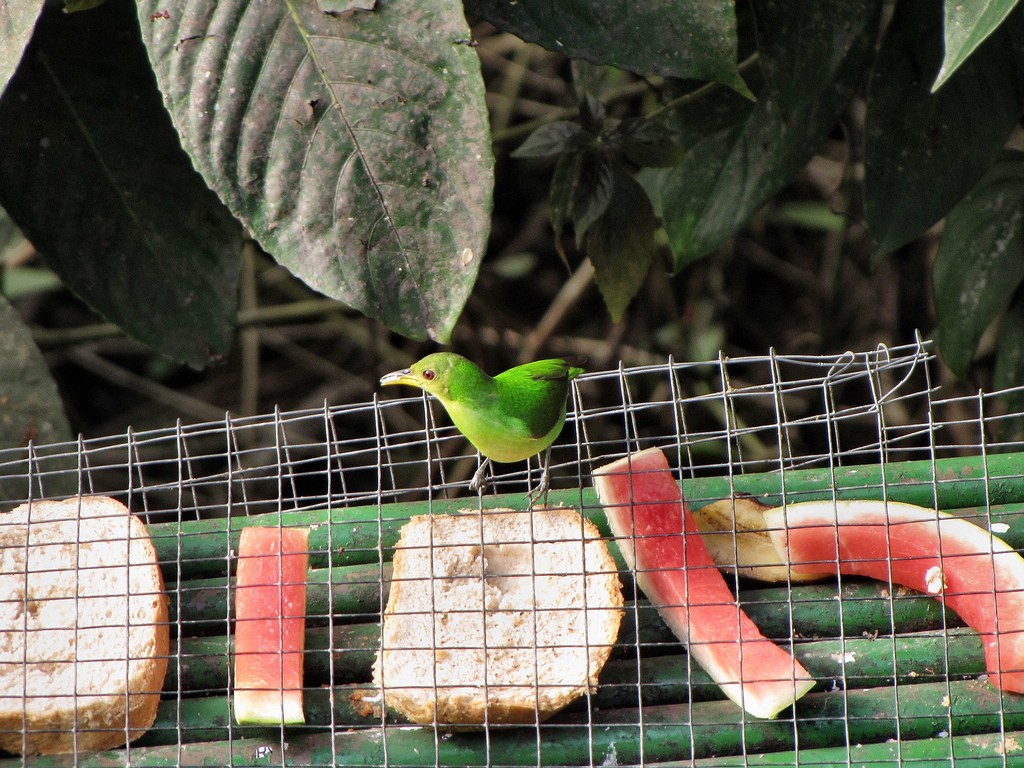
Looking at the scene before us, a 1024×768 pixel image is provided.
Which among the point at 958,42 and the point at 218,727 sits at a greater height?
the point at 958,42

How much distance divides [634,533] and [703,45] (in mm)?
866

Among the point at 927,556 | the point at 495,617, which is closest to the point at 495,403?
the point at 495,617

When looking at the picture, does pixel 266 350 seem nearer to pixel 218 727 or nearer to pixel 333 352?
pixel 333 352

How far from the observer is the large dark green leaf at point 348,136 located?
64.9 inches

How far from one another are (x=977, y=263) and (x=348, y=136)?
159 centimetres

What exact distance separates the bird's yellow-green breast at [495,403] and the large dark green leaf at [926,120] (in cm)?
82

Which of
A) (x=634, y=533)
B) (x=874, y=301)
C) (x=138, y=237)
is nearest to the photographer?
(x=634, y=533)

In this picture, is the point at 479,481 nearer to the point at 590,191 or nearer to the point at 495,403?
the point at 495,403

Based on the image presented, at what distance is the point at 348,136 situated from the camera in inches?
67.6

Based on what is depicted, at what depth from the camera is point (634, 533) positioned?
1.93 m

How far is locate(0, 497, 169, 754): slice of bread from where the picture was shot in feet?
6.16

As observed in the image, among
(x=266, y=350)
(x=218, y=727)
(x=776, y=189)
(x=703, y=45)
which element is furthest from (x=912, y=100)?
(x=266, y=350)

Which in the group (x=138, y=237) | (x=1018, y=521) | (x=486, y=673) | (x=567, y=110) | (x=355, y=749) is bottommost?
(x=355, y=749)

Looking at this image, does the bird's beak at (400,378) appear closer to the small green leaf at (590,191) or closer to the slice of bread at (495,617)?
the slice of bread at (495,617)
